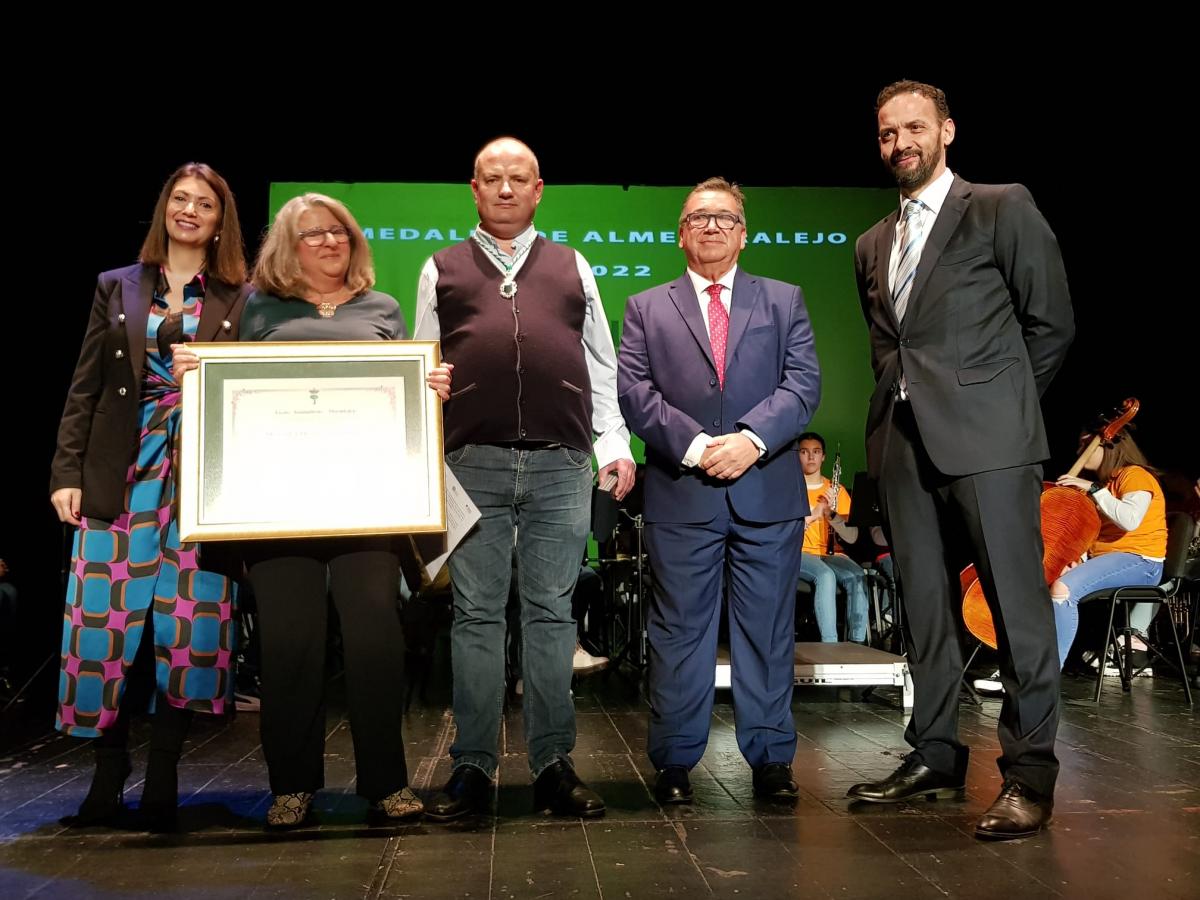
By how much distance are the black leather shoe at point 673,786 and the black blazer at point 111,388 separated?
4.59 ft

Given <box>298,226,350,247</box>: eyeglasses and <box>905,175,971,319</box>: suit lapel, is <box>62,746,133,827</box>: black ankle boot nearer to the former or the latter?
<box>298,226,350,247</box>: eyeglasses

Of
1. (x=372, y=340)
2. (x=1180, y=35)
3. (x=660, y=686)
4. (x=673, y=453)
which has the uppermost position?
(x=1180, y=35)

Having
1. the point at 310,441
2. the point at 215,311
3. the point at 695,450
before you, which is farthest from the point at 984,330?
the point at 215,311

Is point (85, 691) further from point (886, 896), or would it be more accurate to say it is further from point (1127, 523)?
point (1127, 523)

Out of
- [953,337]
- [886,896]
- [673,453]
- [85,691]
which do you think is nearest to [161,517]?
[85,691]

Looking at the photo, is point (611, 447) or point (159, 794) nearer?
point (159, 794)

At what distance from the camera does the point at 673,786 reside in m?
2.38

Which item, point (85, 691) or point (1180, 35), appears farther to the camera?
point (1180, 35)

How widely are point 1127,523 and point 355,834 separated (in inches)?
142

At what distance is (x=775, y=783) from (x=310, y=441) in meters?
1.36

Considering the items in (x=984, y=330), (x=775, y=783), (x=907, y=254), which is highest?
(x=907, y=254)

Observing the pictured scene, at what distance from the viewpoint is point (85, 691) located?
7.28ft

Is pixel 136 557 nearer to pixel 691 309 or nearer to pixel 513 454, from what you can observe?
pixel 513 454

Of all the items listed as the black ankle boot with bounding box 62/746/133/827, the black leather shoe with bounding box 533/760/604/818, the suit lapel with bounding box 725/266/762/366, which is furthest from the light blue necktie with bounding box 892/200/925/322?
the black ankle boot with bounding box 62/746/133/827
